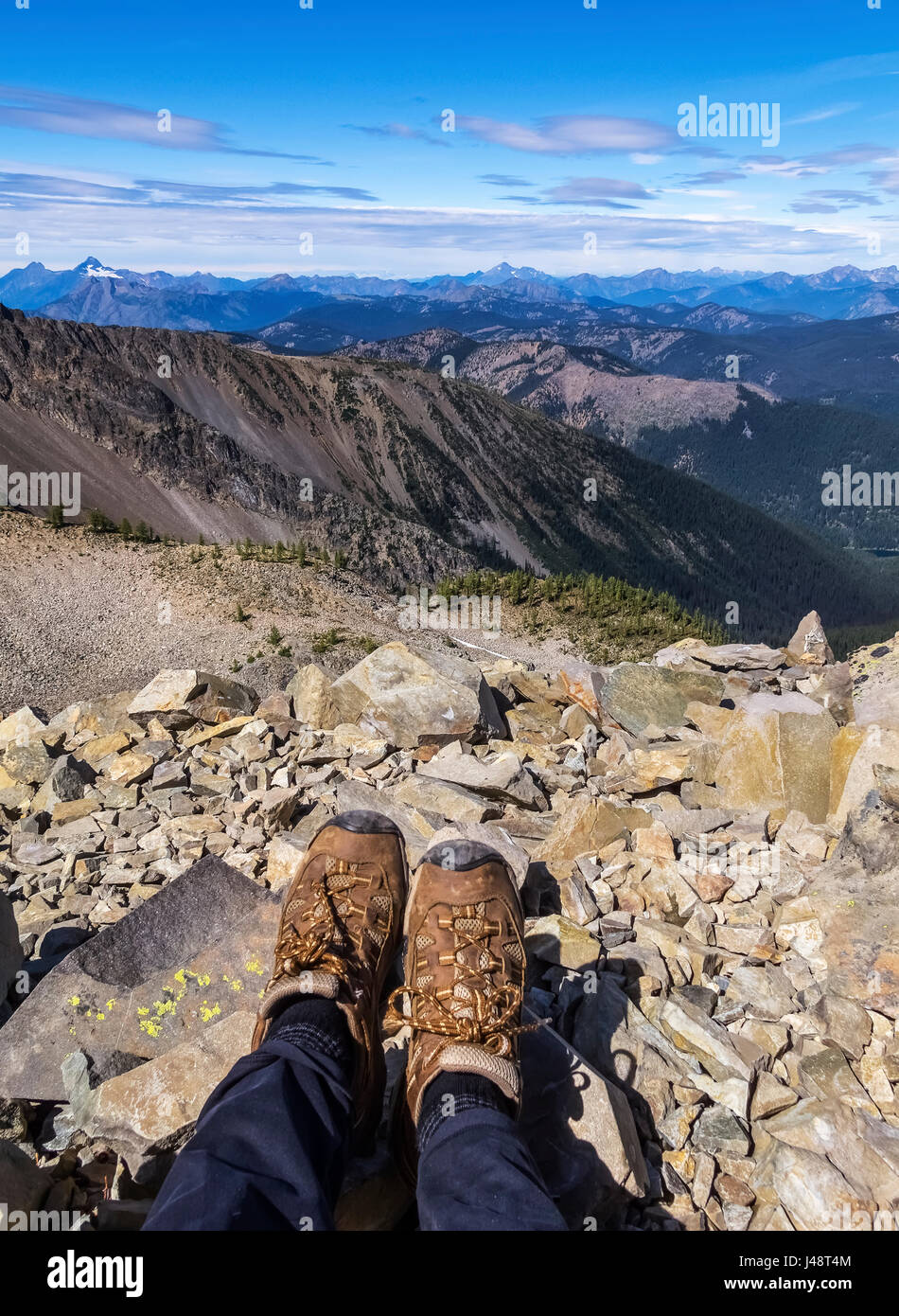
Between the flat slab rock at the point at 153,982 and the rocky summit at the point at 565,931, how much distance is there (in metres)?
0.01

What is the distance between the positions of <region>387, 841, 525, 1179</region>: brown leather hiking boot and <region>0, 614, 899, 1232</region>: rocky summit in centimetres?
36

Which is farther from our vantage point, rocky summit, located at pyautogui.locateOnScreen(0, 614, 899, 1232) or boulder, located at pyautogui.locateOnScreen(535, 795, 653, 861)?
boulder, located at pyautogui.locateOnScreen(535, 795, 653, 861)

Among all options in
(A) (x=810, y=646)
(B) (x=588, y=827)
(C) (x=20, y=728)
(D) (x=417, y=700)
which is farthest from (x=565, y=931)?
(A) (x=810, y=646)

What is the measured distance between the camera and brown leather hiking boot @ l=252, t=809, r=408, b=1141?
3566 mm

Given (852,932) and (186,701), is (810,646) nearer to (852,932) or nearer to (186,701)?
(852,932)

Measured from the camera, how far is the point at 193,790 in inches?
299

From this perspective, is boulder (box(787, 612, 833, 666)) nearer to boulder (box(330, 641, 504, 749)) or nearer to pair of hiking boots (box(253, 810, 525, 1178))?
boulder (box(330, 641, 504, 749))

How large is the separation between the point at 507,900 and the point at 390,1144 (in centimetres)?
146

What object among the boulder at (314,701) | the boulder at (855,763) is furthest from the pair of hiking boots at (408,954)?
the boulder at (314,701)

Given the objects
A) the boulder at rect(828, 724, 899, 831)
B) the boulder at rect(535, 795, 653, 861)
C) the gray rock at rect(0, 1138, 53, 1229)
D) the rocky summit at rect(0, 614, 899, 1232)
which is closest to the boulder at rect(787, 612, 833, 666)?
the rocky summit at rect(0, 614, 899, 1232)

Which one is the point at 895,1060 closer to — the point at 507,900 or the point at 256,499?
Result: the point at 507,900

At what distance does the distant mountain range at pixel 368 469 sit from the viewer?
7112cm
